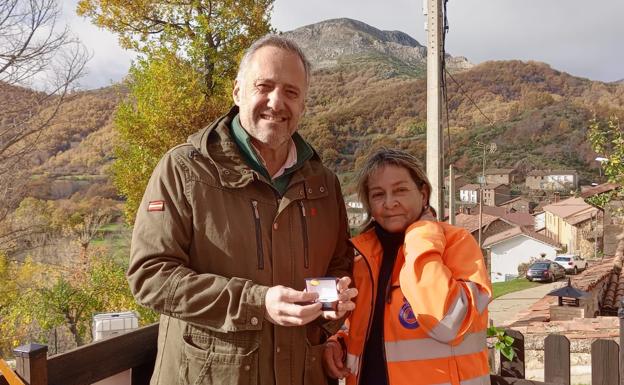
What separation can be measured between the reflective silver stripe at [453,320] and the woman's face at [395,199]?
15.2 inches

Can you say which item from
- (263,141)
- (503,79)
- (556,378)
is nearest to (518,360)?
(556,378)

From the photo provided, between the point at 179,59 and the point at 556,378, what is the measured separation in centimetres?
883

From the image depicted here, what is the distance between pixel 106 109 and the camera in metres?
33.7

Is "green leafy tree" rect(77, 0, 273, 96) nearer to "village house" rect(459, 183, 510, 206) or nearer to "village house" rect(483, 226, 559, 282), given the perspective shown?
"village house" rect(483, 226, 559, 282)

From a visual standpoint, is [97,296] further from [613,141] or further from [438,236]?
[438,236]

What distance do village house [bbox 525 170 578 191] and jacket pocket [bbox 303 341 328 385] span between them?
49276 mm

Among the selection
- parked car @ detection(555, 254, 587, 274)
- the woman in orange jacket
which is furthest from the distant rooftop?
the woman in orange jacket

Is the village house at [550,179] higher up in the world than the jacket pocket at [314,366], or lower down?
lower down

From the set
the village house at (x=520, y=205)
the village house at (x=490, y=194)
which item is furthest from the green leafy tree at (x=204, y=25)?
the village house at (x=520, y=205)

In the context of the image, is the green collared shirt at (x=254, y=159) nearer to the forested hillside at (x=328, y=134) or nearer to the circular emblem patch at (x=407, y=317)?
the forested hillside at (x=328, y=134)

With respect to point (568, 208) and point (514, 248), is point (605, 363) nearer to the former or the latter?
point (514, 248)

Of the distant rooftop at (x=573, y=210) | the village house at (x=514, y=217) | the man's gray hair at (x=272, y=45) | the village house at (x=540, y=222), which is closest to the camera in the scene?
the man's gray hair at (x=272, y=45)

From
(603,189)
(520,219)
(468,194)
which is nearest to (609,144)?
(603,189)

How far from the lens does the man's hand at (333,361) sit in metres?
1.79
